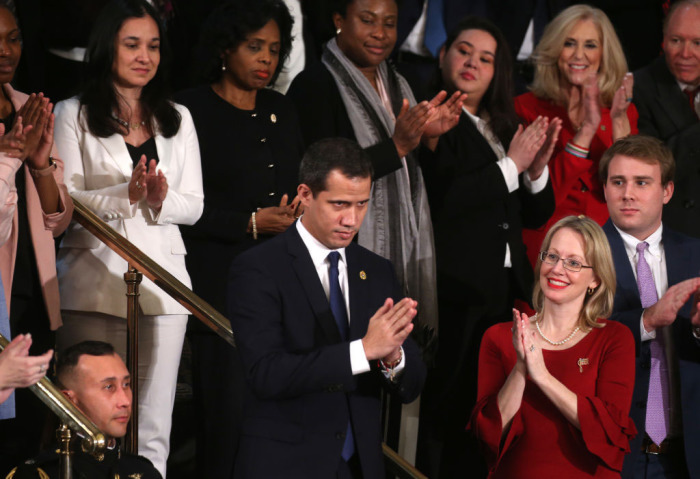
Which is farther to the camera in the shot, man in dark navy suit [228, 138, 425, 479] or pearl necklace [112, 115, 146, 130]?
pearl necklace [112, 115, 146, 130]

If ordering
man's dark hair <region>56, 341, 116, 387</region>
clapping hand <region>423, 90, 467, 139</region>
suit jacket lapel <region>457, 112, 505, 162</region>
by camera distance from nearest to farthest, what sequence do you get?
man's dark hair <region>56, 341, 116, 387</region>, clapping hand <region>423, 90, 467, 139</region>, suit jacket lapel <region>457, 112, 505, 162</region>

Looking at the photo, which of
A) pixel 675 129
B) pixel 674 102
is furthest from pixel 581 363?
pixel 674 102

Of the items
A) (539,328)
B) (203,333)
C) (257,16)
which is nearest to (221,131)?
(257,16)

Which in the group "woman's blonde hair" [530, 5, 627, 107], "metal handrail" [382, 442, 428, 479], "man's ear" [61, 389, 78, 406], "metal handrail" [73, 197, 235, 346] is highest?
"woman's blonde hair" [530, 5, 627, 107]

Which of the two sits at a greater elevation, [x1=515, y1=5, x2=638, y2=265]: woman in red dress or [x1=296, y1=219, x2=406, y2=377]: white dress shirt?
[x1=515, y1=5, x2=638, y2=265]: woman in red dress

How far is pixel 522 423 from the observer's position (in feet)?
12.2

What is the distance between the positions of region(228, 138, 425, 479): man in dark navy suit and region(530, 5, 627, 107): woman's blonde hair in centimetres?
211

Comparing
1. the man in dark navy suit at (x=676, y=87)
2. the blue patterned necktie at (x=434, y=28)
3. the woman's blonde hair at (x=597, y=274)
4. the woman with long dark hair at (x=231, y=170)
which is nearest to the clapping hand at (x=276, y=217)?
the woman with long dark hair at (x=231, y=170)

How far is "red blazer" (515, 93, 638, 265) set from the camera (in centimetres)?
521

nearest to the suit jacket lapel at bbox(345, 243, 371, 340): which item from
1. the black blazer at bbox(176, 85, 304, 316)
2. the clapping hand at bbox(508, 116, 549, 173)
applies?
the black blazer at bbox(176, 85, 304, 316)

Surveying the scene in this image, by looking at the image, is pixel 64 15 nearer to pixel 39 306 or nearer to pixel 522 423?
pixel 39 306

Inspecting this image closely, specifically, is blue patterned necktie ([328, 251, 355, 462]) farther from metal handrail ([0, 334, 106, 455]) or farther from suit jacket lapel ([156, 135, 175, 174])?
suit jacket lapel ([156, 135, 175, 174])

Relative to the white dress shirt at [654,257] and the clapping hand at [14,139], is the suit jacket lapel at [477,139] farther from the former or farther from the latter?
the clapping hand at [14,139]

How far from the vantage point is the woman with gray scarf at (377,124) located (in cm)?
489
